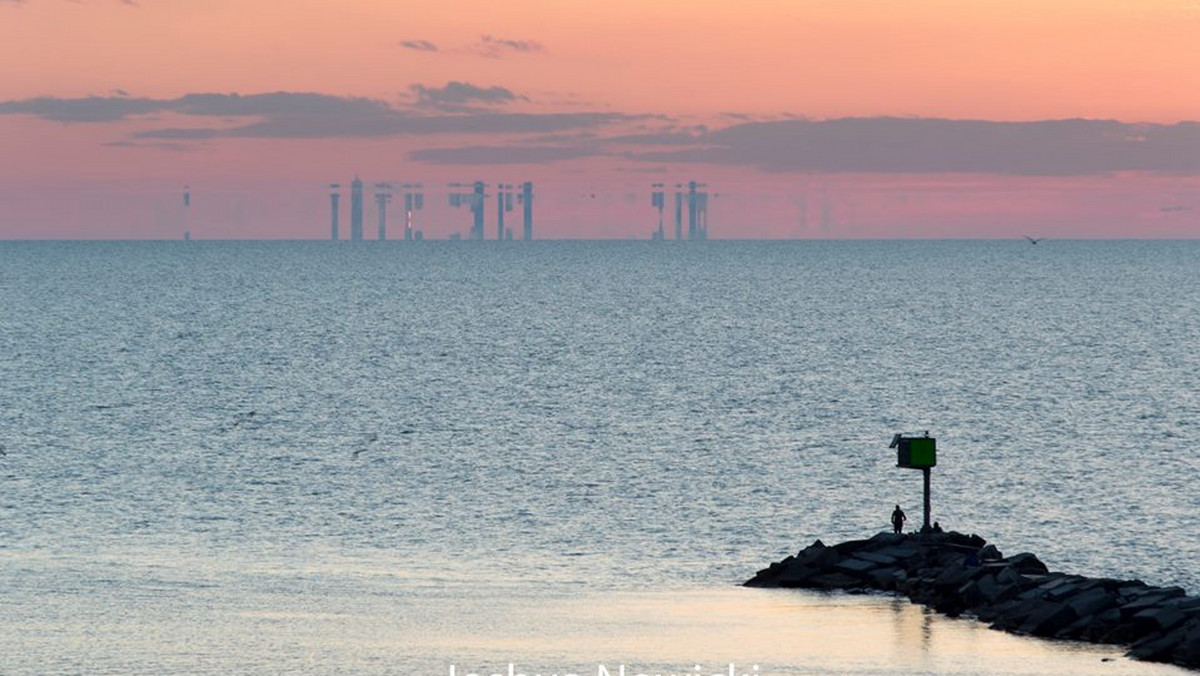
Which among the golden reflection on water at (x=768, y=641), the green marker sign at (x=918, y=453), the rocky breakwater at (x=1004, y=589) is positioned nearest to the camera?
the golden reflection on water at (x=768, y=641)

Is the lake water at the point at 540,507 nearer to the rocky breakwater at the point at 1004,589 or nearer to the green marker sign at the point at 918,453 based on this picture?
the rocky breakwater at the point at 1004,589

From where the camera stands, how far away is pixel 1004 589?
6269 centimetres

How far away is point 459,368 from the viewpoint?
174 meters

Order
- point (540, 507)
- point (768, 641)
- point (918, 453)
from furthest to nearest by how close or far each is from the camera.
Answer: point (540, 507) → point (918, 453) → point (768, 641)

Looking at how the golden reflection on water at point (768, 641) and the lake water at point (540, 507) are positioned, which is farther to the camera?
the lake water at point (540, 507)

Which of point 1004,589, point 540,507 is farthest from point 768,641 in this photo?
point 540,507

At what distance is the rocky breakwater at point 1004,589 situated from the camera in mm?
56625

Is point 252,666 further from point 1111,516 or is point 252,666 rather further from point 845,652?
point 1111,516

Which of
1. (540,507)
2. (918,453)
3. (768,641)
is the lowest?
(540,507)

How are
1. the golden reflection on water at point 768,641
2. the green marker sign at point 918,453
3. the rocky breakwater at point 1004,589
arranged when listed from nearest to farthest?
the golden reflection on water at point 768,641 → the rocky breakwater at point 1004,589 → the green marker sign at point 918,453

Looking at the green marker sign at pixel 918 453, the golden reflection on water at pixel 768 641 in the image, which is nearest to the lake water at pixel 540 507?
the golden reflection on water at pixel 768 641

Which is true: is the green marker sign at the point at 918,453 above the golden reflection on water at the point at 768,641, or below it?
above

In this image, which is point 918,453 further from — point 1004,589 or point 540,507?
point 540,507

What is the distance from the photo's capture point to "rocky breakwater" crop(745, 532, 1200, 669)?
5662 centimetres
